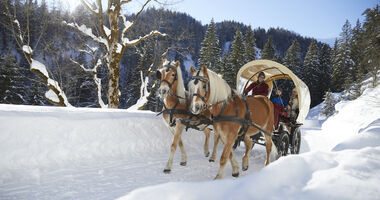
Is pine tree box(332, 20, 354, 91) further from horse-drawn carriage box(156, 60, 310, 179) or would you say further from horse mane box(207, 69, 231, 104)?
horse mane box(207, 69, 231, 104)

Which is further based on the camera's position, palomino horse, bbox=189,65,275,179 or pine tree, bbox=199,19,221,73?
pine tree, bbox=199,19,221,73

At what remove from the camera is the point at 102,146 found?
15.3 ft

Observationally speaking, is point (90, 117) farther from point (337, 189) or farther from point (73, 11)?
point (73, 11)

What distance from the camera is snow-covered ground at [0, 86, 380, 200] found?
53.4 inches

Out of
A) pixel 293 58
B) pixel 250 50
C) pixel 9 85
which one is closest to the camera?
pixel 9 85

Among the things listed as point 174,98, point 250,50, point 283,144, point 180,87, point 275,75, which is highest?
point 250,50

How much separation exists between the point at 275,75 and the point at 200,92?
4.08 meters

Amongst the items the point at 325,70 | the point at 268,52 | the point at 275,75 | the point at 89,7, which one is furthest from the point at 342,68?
the point at 89,7

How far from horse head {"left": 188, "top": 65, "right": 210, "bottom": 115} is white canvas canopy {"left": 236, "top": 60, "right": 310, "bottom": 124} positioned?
2.63m

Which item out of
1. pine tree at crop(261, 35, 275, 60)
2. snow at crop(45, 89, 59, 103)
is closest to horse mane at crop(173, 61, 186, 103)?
snow at crop(45, 89, 59, 103)

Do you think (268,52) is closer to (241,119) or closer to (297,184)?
(241,119)

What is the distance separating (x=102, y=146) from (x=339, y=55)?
45721mm

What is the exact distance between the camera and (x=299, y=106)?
5.32m

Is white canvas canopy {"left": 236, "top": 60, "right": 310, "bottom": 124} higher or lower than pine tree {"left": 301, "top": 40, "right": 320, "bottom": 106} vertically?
lower
